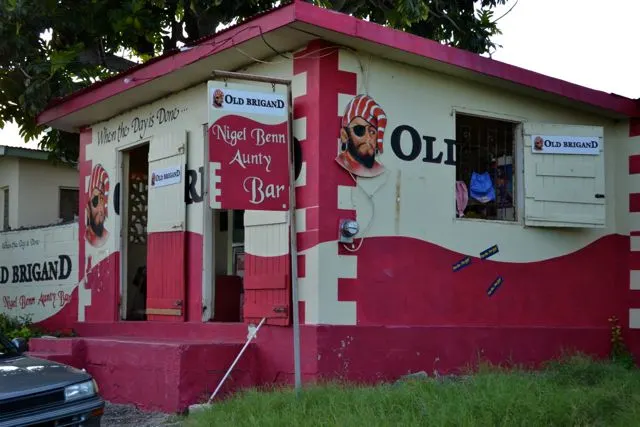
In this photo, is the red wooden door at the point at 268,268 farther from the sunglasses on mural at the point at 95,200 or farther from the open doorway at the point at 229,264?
the sunglasses on mural at the point at 95,200

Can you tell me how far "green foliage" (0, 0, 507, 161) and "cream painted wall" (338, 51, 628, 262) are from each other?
170 inches

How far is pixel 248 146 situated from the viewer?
7090 millimetres

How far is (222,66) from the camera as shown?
29.3 feet

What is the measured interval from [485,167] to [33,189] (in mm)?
10949

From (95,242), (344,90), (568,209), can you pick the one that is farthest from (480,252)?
(95,242)

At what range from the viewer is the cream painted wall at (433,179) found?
27.2 ft

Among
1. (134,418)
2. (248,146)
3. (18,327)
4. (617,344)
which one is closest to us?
(248,146)

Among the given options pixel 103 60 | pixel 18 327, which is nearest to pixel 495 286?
pixel 18 327

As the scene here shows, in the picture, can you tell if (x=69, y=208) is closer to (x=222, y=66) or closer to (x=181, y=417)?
(x=222, y=66)

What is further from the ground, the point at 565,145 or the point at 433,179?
the point at 565,145

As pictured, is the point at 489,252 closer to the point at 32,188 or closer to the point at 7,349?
the point at 7,349

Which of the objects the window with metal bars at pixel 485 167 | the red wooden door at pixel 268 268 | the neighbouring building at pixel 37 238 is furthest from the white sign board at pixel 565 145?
the neighbouring building at pixel 37 238

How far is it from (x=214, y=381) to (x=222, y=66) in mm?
3521

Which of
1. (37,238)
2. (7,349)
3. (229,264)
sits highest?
(37,238)
